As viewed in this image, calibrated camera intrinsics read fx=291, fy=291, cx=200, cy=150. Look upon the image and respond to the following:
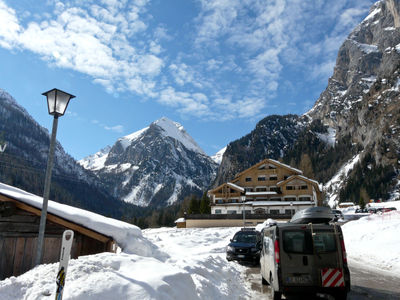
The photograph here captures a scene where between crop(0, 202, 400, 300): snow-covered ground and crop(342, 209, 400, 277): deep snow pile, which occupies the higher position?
crop(0, 202, 400, 300): snow-covered ground

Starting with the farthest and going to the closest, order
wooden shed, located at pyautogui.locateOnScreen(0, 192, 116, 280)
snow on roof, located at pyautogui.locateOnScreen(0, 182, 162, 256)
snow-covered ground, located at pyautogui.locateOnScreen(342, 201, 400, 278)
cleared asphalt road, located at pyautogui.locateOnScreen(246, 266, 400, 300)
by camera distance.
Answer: snow-covered ground, located at pyautogui.locateOnScreen(342, 201, 400, 278) < snow on roof, located at pyautogui.locateOnScreen(0, 182, 162, 256) < wooden shed, located at pyautogui.locateOnScreen(0, 192, 116, 280) < cleared asphalt road, located at pyautogui.locateOnScreen(246, 266, 400, 300)

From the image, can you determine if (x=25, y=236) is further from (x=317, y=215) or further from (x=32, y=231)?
(x=317, y=215)

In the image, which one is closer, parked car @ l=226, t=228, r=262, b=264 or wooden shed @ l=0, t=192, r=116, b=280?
wooden shed @ l=0, t=192, r=116, b=280

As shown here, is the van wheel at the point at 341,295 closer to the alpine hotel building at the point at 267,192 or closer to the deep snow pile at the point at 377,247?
the deep snow pile at the point at 377,247

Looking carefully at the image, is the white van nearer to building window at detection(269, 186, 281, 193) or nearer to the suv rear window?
the suv rear window

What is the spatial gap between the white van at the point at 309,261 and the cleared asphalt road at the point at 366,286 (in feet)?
1.70

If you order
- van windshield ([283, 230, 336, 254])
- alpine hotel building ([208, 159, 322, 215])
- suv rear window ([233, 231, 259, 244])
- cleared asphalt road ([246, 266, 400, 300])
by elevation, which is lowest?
cleared asphalt road ([246, 266, 400, 300])

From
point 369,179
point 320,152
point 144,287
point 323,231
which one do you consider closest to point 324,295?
point 323,231

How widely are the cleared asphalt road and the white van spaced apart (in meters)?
0.52

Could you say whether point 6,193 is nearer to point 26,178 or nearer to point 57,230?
point 57,230

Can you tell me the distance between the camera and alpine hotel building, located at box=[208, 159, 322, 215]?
58719 millimetres

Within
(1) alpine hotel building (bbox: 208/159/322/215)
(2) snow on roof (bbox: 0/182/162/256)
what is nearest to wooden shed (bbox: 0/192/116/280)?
(2) snow on roof (bbox: 0/182/162/256)

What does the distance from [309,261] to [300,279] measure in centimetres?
53

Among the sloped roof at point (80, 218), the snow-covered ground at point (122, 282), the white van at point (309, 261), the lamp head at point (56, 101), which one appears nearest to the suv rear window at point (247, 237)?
the snow-covered ground at point (122, 282)
